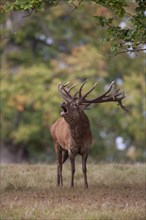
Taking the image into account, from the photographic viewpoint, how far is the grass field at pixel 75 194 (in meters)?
10.1

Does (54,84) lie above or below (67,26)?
below

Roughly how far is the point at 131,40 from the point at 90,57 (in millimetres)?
15530

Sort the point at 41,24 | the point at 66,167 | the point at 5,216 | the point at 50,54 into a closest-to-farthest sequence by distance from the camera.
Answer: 1. the point at 5,216
2. the point at 66,167
3. the point at 41,24
4. the point at 50,54

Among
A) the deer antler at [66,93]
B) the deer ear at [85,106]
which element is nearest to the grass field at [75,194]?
the deer ear at [85,106]

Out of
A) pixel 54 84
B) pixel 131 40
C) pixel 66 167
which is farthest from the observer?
pixel 54 84

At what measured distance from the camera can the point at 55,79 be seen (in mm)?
26453

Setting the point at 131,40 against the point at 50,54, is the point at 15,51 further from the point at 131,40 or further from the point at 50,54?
the point at 131,40

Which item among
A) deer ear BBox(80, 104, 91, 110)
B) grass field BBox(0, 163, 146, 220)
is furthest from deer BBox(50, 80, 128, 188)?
grass field BBox(0, 163, 146, 220)

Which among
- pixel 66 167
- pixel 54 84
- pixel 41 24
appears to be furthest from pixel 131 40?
pixel 41 24

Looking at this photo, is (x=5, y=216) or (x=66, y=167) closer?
(x=5, y=216)

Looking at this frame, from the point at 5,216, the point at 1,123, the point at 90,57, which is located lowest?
the point at 5,216

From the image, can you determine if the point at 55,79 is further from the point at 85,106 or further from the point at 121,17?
the point at 121,17

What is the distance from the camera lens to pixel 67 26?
30453 mm

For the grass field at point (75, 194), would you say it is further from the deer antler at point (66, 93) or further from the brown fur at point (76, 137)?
the deer antler at point (66, 93)
